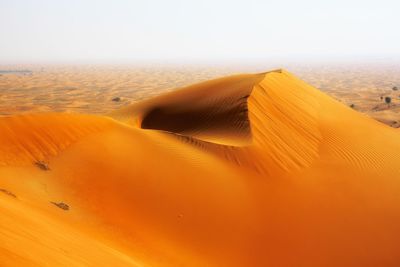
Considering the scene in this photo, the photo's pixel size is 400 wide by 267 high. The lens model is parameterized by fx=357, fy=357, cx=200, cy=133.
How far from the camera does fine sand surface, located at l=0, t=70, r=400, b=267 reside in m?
5.75

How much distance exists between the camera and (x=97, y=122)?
10.4m

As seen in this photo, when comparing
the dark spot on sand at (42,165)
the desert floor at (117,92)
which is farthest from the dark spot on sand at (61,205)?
the desert floor at (117,92)

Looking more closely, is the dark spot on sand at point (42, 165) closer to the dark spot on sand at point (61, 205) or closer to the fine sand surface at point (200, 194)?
the fine sand surface at point (200, 194)

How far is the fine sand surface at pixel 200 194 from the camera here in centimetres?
575

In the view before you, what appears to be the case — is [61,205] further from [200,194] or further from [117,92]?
[117,92]

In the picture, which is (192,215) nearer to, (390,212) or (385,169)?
(390,212)

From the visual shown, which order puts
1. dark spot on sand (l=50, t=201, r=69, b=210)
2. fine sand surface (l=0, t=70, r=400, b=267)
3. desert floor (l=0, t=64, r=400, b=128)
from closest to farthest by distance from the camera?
fine sand surface (l=0, t=70, r=400, b=267) < dark spot on sand (l=50, t=201, r=69, b=210) < desert floor (l=0, t=64, r=400, b=128)

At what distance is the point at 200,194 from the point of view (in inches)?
318

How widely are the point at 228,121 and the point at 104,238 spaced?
7394 mm

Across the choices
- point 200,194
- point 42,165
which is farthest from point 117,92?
point 200,194

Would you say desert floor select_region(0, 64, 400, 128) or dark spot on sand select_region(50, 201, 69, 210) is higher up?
dark spot on sand select_region(50, 201, 69, 210)

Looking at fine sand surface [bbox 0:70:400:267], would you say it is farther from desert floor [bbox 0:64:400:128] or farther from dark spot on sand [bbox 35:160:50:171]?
desert floor [bbox 0:64:400:128]

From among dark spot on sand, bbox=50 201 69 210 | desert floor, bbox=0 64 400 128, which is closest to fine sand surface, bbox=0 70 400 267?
dark spot on sand, bbox=50 201 69 210

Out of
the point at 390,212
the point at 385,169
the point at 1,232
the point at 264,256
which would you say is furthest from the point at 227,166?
the point at 1,232
